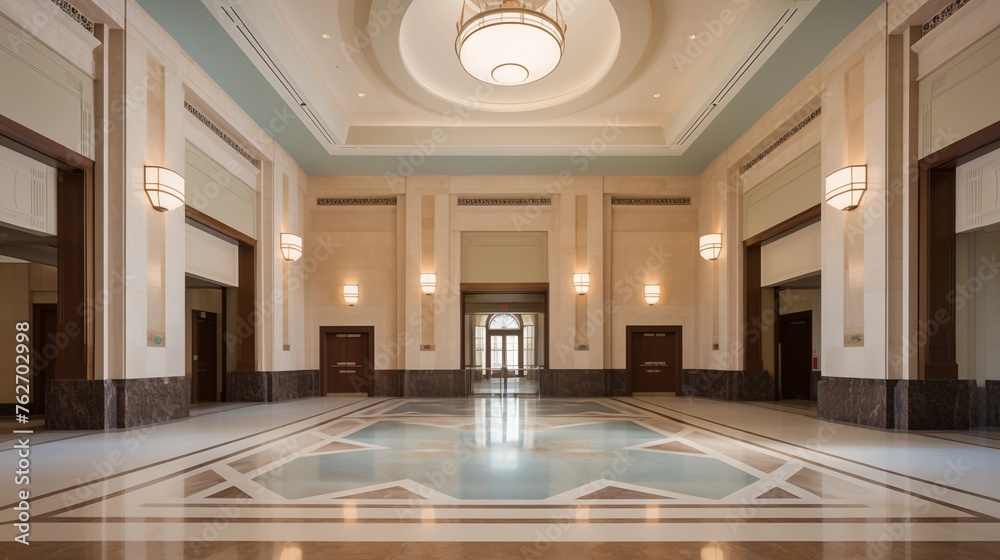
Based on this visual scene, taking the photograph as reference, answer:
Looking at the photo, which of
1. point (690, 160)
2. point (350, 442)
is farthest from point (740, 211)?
point (350, 442)

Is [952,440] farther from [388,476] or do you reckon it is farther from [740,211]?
[740,211]

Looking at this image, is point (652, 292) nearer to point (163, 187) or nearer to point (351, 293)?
point (351, 293)

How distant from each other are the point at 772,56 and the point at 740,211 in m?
4.18

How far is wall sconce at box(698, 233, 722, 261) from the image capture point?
1207 centimetres

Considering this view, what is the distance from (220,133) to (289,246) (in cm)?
266

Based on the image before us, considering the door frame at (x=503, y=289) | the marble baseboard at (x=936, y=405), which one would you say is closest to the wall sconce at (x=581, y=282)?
the door frame at (x=503, y=289)

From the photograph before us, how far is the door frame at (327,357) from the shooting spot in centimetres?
1355

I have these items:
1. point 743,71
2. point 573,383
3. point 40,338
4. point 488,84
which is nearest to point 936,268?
point 743,71

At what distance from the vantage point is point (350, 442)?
233 inches

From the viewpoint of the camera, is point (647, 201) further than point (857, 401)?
Yes

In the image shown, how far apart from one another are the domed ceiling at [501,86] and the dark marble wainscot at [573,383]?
4249mm

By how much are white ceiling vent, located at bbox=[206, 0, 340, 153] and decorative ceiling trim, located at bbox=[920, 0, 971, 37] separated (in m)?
7.71

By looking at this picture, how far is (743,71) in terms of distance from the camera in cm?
887

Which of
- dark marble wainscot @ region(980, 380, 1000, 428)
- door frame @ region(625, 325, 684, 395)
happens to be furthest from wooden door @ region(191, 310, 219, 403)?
dark marble wainscot @ region(980, 380, 1000, 428)
